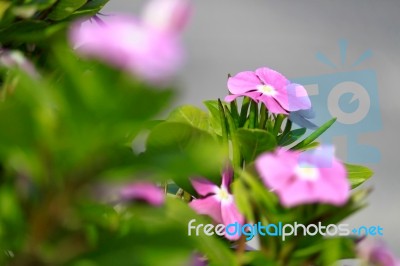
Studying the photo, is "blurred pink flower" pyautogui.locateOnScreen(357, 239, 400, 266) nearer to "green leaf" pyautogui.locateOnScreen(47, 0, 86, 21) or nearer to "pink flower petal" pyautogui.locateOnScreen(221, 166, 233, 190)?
"pink flower petal" pyautogui.locateOnScreen(221, 166, 233, 190)

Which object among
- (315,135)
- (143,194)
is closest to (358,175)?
Result: (315,135)

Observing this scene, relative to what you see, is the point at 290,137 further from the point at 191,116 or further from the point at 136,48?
the point at 136,48

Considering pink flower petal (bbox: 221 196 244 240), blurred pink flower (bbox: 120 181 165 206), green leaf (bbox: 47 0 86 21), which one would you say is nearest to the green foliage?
blurred pink flower (bbox: 120 181 165 206)

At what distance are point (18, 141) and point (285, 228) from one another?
212 mm

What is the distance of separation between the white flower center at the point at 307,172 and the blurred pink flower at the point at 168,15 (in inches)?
5.8

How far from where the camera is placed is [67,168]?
0.25 m

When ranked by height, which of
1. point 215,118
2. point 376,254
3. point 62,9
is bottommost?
point 376,254

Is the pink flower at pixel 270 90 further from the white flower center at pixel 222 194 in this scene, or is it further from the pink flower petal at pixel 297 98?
the white flower center at pixel 222 194

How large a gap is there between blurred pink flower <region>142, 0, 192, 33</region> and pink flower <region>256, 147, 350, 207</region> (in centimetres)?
14

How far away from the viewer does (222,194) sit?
590 mm

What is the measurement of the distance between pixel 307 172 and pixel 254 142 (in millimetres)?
254

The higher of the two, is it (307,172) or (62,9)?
(62,9)

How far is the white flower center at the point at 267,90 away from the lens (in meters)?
0.70

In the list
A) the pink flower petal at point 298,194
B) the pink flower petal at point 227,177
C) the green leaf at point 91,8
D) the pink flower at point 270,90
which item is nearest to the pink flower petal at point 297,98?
the pink flower at point 270,90
